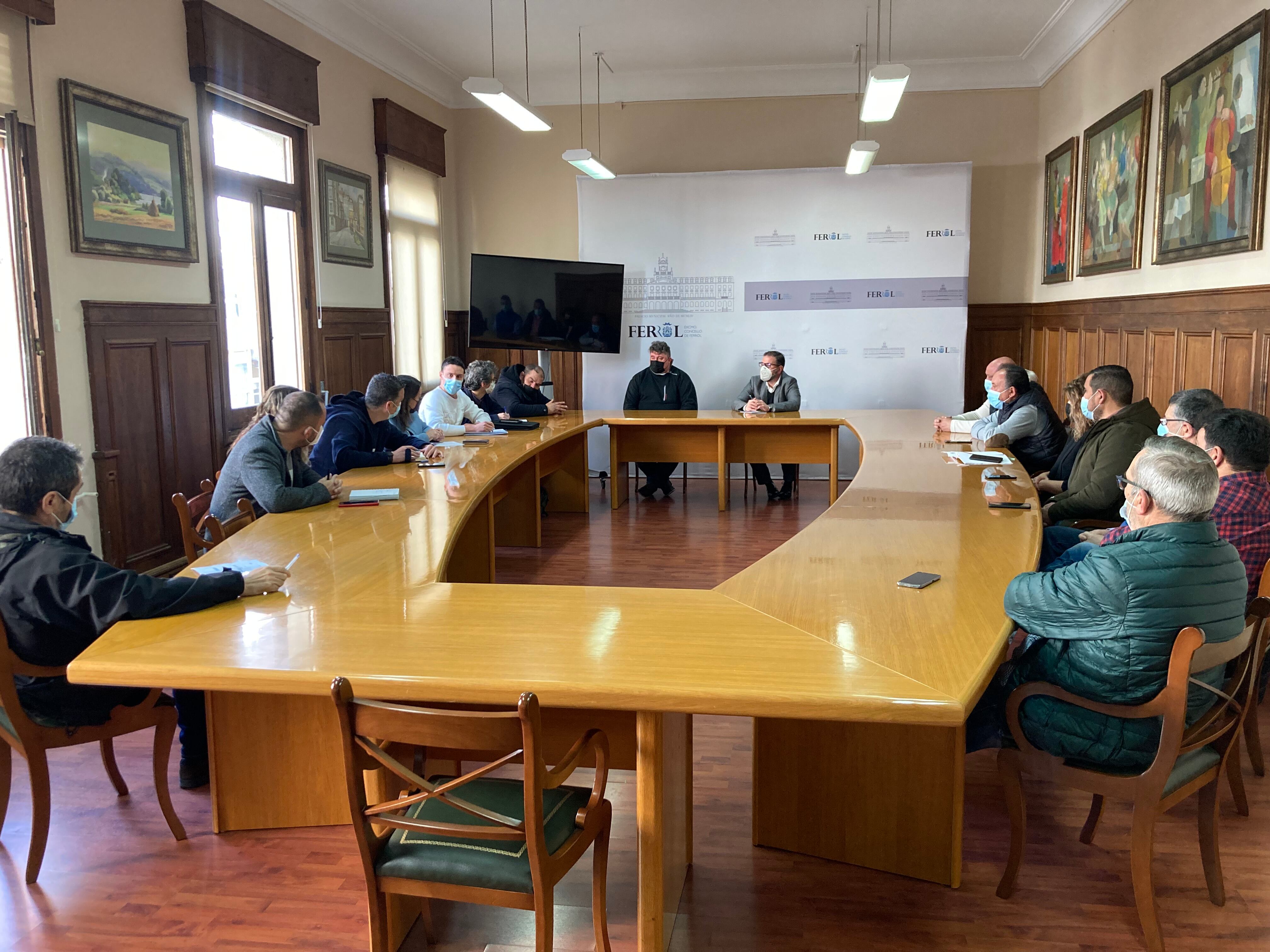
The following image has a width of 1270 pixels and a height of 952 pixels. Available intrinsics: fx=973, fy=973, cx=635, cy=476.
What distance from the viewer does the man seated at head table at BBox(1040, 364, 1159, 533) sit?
420 cm

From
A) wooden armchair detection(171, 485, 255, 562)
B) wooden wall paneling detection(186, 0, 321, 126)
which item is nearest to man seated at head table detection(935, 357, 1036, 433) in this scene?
wooden armchair detection(171, 485, 255, 562)

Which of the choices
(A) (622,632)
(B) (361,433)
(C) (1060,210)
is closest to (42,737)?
(A) (622,632)

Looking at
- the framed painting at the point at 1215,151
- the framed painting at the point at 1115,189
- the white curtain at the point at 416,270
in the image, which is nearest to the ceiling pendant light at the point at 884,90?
the framed painting at the point at 1215,151

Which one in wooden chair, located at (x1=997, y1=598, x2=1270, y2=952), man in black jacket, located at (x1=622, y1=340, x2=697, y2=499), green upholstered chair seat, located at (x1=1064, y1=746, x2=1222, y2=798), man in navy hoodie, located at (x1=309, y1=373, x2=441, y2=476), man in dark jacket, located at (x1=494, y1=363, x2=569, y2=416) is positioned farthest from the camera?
man in black jacket, located at (x1=622, y1=340, x2=697, y2=499)

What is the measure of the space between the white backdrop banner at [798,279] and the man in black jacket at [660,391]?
0.66 meters

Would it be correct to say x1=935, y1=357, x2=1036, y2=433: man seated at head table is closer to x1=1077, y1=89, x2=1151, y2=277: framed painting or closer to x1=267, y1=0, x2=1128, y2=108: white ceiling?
x1=1077, y1=89, x2=1151, y2=277: framed painting

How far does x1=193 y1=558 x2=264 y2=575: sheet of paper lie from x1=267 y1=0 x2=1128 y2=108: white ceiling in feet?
15.6

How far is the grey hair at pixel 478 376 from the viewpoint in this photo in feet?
22.5

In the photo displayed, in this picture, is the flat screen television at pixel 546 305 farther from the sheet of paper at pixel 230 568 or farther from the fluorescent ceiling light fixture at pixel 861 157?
the sheet of paper at pixel 230 568

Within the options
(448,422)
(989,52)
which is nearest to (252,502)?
(448,422)

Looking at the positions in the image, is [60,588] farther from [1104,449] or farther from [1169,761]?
[1104,449]

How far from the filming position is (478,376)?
6.86m

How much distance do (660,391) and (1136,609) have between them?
622cm

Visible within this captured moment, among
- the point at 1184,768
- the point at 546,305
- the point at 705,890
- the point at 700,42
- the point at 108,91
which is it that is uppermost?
the point at 700,42
